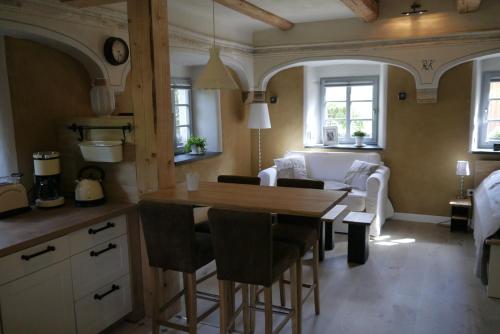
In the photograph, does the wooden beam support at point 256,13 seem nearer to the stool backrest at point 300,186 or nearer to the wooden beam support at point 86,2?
the wooden beam support at point 86,2

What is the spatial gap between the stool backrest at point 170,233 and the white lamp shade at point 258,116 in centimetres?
356

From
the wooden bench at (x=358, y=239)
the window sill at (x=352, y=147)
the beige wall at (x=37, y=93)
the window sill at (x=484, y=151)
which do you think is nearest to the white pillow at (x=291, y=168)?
the window sill at (x=352, y=147)

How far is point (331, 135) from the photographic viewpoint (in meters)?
6.35

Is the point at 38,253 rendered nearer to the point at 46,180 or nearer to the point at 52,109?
the point at 46,180

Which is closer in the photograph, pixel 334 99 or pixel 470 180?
pixel 470 180

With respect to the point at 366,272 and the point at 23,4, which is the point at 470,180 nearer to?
the point at 366,272

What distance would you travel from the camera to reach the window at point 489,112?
5457 millimetres

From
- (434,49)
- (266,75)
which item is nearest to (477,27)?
(434,49)

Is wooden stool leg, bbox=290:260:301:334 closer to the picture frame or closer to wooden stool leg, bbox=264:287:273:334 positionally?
wooden stool leg, bbox=264:287:273:334

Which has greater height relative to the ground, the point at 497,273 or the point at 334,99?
the point at 334,99

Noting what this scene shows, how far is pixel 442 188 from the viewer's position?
5.62 metres

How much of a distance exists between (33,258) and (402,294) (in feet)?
9.33

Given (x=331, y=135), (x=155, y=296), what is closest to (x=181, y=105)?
(x=331, y=135)

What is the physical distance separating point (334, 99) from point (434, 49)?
1639 mm
